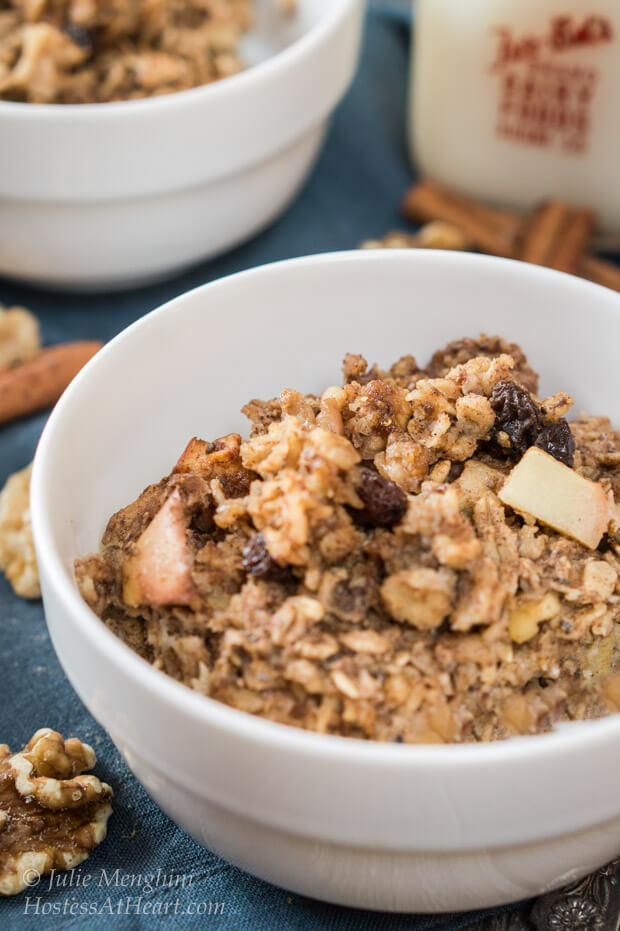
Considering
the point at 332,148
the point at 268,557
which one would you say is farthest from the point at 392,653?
the point at 332,148

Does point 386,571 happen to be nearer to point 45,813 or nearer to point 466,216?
point 45,813

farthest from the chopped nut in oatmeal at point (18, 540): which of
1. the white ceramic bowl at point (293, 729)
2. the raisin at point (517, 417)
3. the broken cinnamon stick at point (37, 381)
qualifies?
the raisin at point (517, 417)

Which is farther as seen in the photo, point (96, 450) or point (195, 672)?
point (96, 450)

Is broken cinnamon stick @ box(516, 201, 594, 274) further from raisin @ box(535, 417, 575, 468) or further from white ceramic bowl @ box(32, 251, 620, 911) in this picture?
raisin @ box(535, 417, 575, 468)

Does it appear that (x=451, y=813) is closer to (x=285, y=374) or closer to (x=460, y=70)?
(x=285, y=374)

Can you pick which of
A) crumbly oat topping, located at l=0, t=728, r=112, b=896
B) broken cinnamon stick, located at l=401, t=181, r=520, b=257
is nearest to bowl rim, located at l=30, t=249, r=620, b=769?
crumbly oat topping, located at l=0, t=728, r=112, b=896

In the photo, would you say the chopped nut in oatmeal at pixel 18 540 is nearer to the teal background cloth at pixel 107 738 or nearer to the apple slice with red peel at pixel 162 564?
the teal background cloth at pixel 107 738

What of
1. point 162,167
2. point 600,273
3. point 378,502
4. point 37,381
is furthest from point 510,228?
point 378,502
